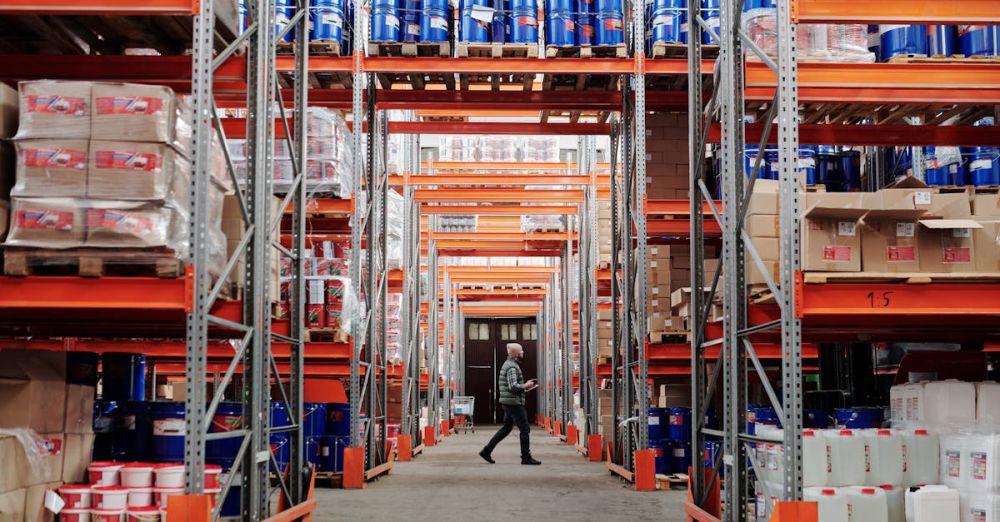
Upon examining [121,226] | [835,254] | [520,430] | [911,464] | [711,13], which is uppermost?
[711,13]

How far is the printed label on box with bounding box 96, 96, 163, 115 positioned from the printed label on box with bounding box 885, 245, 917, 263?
14.8 ft

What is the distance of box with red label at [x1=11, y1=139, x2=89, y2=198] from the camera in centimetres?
566

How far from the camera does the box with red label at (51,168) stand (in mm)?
5660

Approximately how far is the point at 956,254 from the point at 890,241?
1.42 feet

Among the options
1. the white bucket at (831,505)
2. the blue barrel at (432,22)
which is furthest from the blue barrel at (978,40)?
the blue barrel at (432,22)

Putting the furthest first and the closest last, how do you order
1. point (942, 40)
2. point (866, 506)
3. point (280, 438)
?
point (280, 438), point (942, 40), point (866, 506)

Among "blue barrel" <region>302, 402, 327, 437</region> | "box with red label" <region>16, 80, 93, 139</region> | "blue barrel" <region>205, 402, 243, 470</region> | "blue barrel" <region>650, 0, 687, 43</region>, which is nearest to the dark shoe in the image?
"blue barrel" <region>302, 402, 327, 437</region>

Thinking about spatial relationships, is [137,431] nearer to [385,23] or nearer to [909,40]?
[385,23]

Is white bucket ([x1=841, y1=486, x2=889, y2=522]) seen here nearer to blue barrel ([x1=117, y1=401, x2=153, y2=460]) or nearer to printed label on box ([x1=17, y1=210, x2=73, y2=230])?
blue barrel ([x1=117, y1=401, x2=153, y2=460])

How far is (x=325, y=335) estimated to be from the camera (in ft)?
35.3

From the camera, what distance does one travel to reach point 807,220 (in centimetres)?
640

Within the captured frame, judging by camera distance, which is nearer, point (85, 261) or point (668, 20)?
point (85, 261)

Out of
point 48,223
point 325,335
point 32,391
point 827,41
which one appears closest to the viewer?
point 48,223

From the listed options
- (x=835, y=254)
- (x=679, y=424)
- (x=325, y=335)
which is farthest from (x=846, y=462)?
(x=325, y=335)
